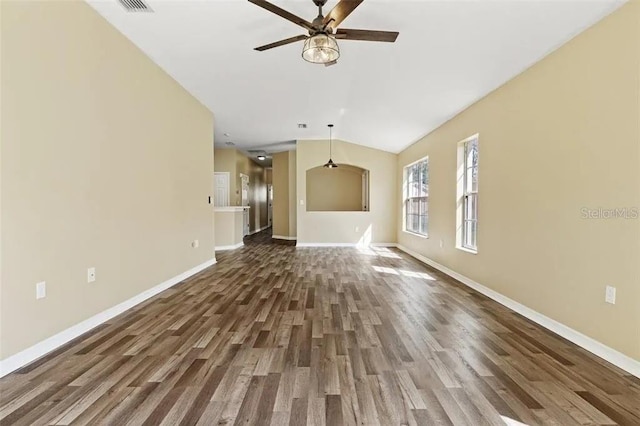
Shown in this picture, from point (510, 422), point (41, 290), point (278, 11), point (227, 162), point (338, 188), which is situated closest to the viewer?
point (510, 422)

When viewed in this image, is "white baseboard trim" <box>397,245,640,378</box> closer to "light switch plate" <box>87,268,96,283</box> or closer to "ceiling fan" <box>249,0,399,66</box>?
"ceiling fan" <box>249,0,399,66</box>

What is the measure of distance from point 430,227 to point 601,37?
400cm

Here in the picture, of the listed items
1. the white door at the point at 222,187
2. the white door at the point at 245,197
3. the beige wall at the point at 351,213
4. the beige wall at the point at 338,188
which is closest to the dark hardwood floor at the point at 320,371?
the beige wall at the point at 351,213

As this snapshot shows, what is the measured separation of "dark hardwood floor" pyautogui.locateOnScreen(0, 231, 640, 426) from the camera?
1.66 m

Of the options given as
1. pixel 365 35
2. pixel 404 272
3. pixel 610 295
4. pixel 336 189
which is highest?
pixel 365 35

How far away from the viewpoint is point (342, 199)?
398 inches

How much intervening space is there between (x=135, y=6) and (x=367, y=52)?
2.18 metres

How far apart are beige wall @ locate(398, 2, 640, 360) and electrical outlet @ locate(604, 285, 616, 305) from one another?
3 centimetres

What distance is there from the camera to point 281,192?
33.7 feet

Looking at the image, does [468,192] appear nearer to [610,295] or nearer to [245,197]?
[610,295]

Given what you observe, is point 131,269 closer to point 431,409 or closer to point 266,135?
point 431,409

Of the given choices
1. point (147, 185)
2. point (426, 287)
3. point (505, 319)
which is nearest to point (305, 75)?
point (147, 185)

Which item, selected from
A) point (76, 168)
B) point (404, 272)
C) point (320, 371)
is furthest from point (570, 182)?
point (76, 168)

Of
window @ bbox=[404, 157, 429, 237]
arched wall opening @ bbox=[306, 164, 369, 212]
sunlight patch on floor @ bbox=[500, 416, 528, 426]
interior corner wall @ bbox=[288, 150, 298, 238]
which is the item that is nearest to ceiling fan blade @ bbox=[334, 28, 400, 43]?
sunlight patch on floor @ bbox=[500, 416, 528, 426]
